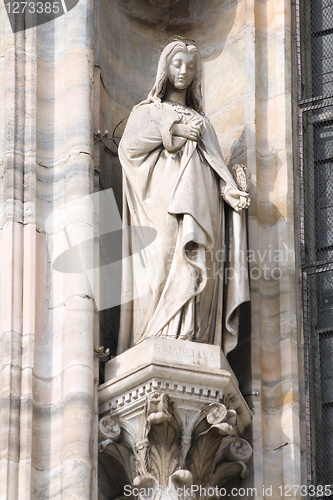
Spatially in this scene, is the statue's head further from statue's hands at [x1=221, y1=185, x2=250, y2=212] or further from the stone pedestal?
the stone pedestal

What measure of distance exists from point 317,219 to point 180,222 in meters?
1.10

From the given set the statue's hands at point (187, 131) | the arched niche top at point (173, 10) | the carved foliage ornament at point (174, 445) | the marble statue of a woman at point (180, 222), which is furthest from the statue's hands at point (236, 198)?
the arched niche top at point (173, 10)

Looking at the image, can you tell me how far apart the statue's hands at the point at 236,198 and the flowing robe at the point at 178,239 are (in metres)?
0.04

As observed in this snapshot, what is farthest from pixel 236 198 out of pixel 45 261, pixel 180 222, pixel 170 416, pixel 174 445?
pixel 174 445

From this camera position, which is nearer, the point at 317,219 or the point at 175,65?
the point at 175,65

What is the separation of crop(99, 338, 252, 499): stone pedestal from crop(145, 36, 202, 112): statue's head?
155 cm

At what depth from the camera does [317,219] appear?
10.7m

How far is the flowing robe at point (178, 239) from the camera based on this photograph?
983 centimetres

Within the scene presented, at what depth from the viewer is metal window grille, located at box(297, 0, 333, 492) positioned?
1010cm

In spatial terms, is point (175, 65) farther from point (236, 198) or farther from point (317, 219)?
point (317, 219)

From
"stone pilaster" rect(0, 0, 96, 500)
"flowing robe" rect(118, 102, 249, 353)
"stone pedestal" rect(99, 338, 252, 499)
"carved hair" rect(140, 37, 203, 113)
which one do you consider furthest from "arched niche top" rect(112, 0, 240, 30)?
"stone pedestal" rect(99, 338, 252, 499)

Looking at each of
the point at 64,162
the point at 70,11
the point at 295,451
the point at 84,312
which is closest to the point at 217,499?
the point at 295,451

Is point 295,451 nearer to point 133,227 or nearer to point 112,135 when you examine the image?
point 133,227

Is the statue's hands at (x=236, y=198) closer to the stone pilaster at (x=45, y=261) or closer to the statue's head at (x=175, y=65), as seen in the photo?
the statue's head at (x=175, y=65)
